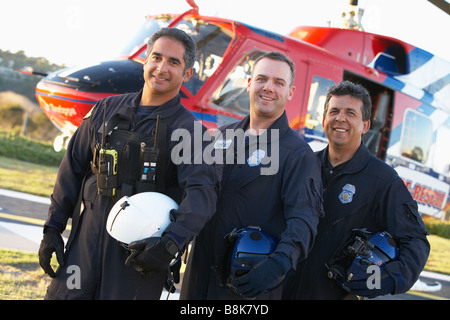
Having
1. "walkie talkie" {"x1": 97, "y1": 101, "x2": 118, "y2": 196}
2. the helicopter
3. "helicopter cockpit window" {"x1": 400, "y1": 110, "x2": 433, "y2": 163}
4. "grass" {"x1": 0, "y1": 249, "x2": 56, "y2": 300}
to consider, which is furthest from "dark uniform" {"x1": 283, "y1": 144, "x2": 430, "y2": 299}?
"helicopter cockpit window" {"x1": 400, "y1": 110, "x2": 433, "y2": 163}

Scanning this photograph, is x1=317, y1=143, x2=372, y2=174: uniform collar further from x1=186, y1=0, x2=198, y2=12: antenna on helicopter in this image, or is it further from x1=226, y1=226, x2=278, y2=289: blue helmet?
x1=186, y1=0, x2=198, y2=12: antenna on helicopter

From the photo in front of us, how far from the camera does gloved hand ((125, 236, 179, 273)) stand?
7.12 ft

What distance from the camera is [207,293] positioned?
2639 mm

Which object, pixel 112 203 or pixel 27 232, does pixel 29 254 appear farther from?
pixel 112 203

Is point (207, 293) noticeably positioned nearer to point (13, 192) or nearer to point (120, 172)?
point (120, 172)

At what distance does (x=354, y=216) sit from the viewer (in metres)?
2.87

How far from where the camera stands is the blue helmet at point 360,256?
256cm

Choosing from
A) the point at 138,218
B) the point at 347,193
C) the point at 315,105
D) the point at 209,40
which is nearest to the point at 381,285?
the point at 347,193

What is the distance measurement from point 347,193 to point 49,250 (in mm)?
1755

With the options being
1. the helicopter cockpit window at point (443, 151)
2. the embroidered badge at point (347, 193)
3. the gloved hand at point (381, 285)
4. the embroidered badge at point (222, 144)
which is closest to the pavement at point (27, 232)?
the helicopter cockpit window at point (443, 151)

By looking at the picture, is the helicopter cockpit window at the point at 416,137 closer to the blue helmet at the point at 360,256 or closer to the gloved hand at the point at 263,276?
the blue helmet at the point at 360,256

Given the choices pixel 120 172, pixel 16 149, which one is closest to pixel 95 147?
pixel 120 172

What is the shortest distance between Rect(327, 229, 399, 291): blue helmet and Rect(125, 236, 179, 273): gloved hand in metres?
1.02

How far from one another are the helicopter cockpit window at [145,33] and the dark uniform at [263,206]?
13.7 ft
